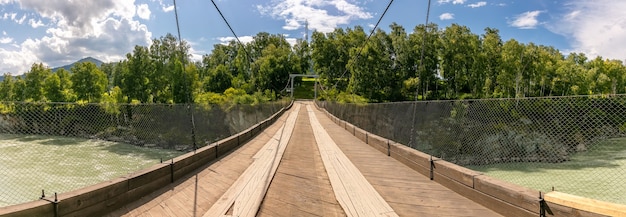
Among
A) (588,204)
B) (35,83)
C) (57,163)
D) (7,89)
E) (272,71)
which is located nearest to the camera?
(588,204)

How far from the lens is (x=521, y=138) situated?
82.3 ft

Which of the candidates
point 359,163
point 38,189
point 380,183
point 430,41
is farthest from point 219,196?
point 430,41

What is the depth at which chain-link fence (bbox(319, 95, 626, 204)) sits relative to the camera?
16141 mm

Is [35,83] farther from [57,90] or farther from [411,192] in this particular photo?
[411,192]

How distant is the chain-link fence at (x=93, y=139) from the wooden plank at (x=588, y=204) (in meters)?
12.8

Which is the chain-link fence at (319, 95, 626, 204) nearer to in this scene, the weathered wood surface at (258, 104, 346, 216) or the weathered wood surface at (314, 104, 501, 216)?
the weathered wood surface at (314, 104, 501, 216)

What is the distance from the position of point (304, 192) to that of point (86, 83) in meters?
45.6

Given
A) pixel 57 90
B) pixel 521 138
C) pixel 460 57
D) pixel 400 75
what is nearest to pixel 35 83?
pixel 57 90

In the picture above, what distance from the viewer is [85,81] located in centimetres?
4116

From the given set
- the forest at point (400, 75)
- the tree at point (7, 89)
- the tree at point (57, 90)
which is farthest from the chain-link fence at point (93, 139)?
the tree at point (7, 89)

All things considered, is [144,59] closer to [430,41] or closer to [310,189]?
[430,41]

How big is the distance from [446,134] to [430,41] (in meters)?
15.4

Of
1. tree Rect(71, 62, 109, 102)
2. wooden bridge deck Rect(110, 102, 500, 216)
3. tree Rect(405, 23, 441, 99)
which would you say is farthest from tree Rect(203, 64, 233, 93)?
wooden bridge deck Rect(110, 102, 500, 216)

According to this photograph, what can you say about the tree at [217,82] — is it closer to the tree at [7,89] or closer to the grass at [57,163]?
the grass at [57,163]
